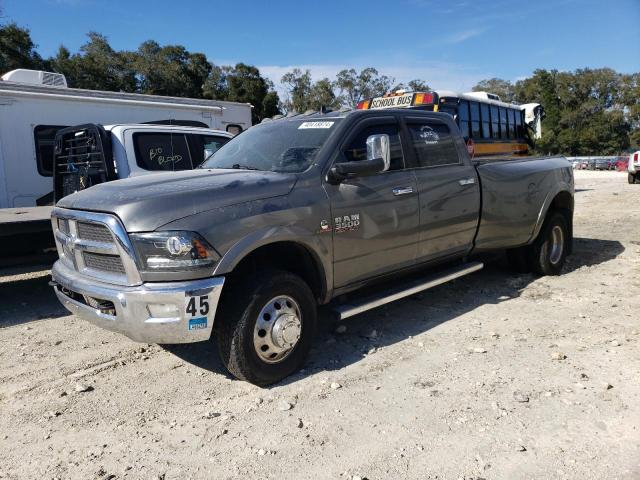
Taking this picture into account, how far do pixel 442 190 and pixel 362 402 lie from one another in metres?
2.31

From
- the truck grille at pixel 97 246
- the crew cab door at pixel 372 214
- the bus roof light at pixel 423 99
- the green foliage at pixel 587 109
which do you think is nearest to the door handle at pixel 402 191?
the crew cab door at pixel 372 214

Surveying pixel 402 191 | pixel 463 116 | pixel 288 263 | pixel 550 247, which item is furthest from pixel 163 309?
pixel 463 116

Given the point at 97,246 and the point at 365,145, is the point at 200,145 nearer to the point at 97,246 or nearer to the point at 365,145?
the point at 365,145

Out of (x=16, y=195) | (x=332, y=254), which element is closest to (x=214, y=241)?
(x=332, y=254)

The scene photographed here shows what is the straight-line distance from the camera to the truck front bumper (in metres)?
3.15

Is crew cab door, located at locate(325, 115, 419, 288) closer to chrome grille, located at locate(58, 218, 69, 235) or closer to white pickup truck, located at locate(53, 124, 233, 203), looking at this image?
chrome grille, located at locate(58, 218, 69, 235)

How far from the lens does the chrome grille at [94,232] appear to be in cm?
337

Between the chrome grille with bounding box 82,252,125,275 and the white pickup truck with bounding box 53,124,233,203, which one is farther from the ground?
the white pickup truck with bounding box 53,124,233,203

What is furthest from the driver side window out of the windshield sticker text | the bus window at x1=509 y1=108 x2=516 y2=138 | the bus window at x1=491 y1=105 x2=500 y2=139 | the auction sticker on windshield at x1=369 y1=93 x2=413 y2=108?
the bus window at x1=509 y1=108 x2=516 y2=138

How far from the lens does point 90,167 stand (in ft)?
21.5

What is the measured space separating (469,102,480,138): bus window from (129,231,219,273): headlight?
12876mm

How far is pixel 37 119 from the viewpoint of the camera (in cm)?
808

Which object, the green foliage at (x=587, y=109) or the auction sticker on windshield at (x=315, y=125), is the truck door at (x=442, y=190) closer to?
the auction sticker on windshield at (x=315, y=125)

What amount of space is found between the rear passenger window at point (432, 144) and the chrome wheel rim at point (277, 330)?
6.71 ft
